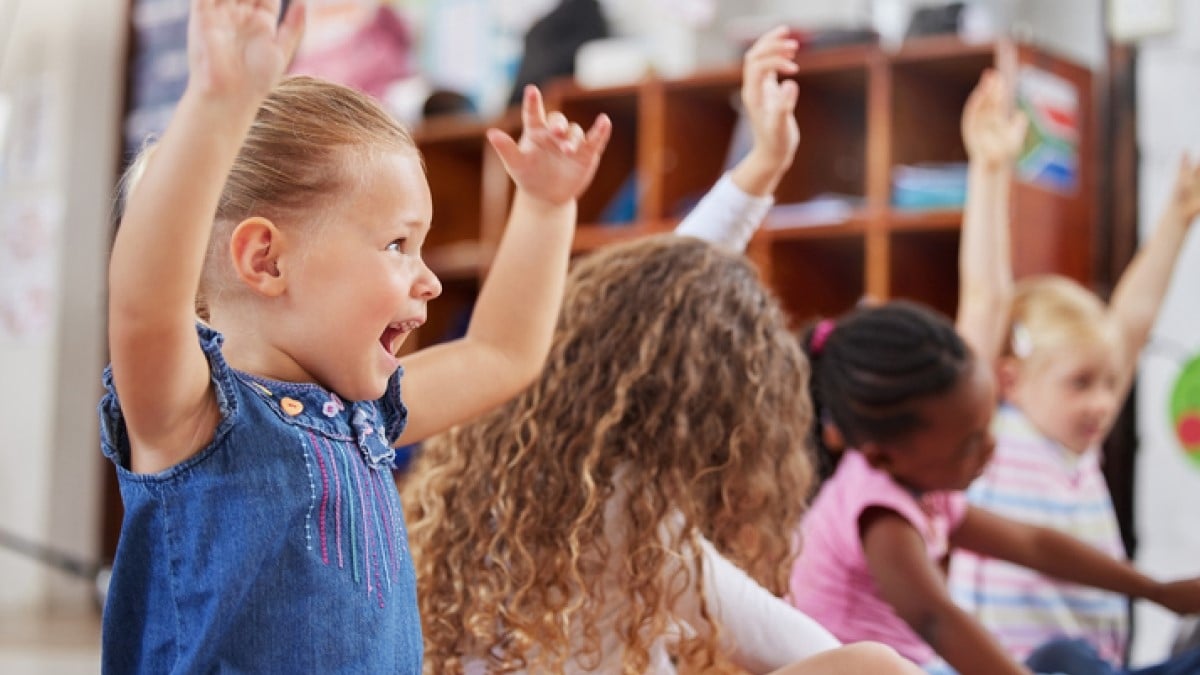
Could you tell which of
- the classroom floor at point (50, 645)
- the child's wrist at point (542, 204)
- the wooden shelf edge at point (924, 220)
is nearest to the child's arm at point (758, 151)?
the child's wrist at point (542, 204)

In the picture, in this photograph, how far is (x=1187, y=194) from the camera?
2.38 m

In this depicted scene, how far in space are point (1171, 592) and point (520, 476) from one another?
32.4 inches

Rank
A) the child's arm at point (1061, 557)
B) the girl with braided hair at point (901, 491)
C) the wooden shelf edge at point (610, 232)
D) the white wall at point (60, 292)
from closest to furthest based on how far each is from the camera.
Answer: the girl with braided hair at point (901, 491)
the child's arm at point (1061, 557)
the wooden shelf edge at point (610, 232)
the white wall at point (60, 292)

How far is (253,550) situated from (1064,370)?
171 centimetres

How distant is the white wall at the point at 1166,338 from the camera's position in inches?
105

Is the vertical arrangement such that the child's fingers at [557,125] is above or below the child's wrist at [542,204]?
above

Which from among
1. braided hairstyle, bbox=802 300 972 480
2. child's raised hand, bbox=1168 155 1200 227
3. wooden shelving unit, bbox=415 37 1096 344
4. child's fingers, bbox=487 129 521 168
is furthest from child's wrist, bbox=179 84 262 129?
wooden shelving unit, bbox=415 37 1096 344

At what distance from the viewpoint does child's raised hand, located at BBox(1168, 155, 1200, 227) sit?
2355 mm

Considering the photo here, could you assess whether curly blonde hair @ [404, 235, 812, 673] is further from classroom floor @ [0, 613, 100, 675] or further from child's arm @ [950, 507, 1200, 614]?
classroom floor @ [0, 613, 100, 675]

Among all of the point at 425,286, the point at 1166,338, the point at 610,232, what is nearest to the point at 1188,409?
the point at 1166,338

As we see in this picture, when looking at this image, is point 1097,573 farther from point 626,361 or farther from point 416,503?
point 416,503

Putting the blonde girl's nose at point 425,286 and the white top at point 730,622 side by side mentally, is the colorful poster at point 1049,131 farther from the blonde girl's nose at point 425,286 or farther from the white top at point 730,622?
the blonde girl's nose at point 425,286

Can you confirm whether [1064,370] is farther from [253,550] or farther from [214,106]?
[214,106]

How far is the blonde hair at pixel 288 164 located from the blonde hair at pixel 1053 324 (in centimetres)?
161
